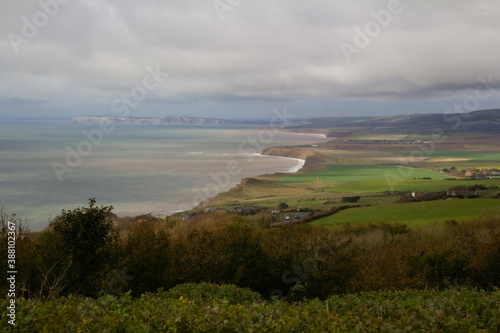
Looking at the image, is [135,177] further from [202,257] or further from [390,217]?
[202,257]

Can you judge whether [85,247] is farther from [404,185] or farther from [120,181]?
[120,181]

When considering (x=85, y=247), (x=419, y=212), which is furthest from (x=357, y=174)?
(x=85, y=247)

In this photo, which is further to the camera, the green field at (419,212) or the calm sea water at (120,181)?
the calm sea water at (120,181)

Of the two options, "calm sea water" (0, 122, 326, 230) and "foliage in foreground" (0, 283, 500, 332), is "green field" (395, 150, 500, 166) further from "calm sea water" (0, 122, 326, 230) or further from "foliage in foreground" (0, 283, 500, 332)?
"foliage in foreground" (0, 283, 500, 332)

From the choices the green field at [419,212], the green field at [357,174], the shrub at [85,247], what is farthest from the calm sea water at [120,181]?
the shrub at [85,247]

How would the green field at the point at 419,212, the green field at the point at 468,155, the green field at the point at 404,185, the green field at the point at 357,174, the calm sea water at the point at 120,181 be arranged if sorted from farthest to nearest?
the green field at the point at 468,155 → the green field at the point at 357,174 → the green field at the point at 404,185 → the calm sea water at the point at 120,181 → the green field at the point at 419,212

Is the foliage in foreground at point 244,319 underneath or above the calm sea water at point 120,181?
above

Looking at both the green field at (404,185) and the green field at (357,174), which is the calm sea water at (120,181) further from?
the green field at (404,185)

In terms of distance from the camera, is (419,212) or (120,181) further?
(120,181)
